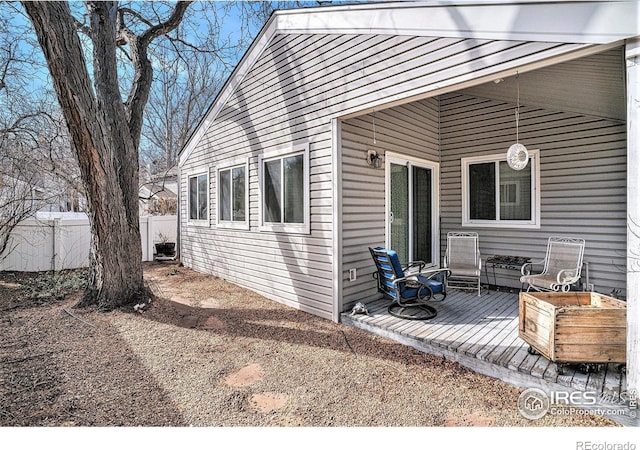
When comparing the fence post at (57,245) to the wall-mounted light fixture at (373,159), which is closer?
the wall-mounted light fixture at (373,159)

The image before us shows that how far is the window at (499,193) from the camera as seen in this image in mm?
5477

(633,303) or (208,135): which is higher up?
(208,135)

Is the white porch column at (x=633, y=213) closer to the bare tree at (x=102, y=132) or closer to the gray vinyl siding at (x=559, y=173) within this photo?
the gray vinyl siding at (x=559, y=173)

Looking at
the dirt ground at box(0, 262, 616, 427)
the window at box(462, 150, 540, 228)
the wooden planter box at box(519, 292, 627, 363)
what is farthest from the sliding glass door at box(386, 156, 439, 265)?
the wooden planter box at box(519, 292, 627, 363)

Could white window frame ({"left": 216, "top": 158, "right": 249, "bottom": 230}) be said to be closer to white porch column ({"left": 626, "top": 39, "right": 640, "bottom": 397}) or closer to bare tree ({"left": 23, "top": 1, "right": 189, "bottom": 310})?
bare tree ({"left": 23, "top": 1, "right": 189, "bottom": 310})

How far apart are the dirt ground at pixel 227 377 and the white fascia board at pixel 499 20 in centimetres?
281

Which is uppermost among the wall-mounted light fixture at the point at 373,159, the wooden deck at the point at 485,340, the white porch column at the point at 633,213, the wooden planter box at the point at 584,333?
the wall-mounted light fixture at the point at 373,159

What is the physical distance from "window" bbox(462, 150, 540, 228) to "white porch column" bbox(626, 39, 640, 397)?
3.42 m

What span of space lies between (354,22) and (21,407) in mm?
5142

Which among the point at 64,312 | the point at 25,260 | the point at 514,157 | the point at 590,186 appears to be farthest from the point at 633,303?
the point at 25,260

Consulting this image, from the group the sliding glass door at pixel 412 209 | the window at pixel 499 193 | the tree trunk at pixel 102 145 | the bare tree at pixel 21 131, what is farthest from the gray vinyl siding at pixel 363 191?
the bare tree at pixel 21 131

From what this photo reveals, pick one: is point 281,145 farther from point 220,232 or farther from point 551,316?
point 551,316

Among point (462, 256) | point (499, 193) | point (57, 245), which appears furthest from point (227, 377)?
point (57, 245)

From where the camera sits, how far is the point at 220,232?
7410 mm
